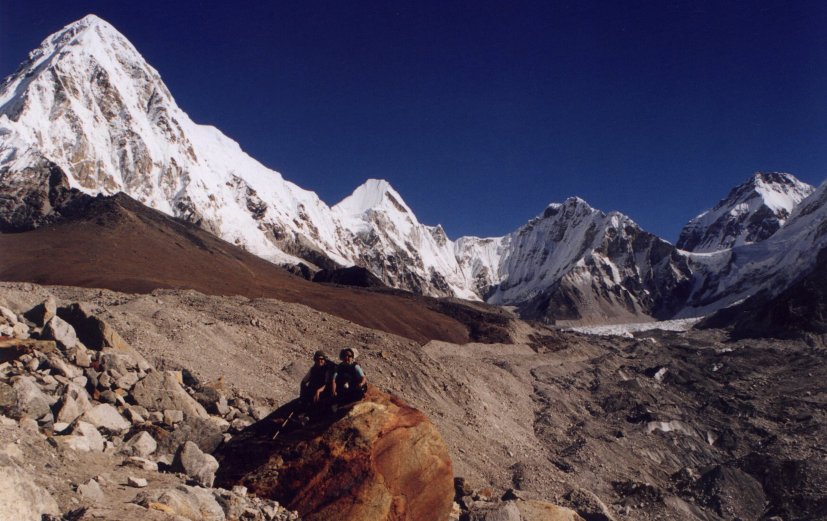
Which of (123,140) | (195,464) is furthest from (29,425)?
(123,140)

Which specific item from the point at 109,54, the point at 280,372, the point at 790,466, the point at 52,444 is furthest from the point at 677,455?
the point at 109,54

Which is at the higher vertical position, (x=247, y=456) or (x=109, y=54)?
(x=109, y=54)

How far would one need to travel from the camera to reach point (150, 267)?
56.2 meters

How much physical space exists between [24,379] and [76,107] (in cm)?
12122

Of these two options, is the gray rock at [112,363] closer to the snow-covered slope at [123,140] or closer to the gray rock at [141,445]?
the gray rock at [141,445]

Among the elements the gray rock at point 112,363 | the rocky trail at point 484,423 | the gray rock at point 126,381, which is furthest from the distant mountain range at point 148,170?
the gray rock at point 126,381

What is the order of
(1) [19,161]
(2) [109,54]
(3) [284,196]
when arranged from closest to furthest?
(1) [19,161]
(2) [109,54]
(3) [284,196]

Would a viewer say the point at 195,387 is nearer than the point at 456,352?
Yes

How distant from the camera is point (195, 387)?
1298 centimetres

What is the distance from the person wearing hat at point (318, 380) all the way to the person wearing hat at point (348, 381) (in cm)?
14

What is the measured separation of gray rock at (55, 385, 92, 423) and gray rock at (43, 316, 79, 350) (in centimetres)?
230

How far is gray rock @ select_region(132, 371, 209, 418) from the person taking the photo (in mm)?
10383

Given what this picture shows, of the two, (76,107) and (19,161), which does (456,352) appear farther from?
(76,107)

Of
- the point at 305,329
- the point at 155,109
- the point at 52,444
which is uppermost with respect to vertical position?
the point at 155,109
